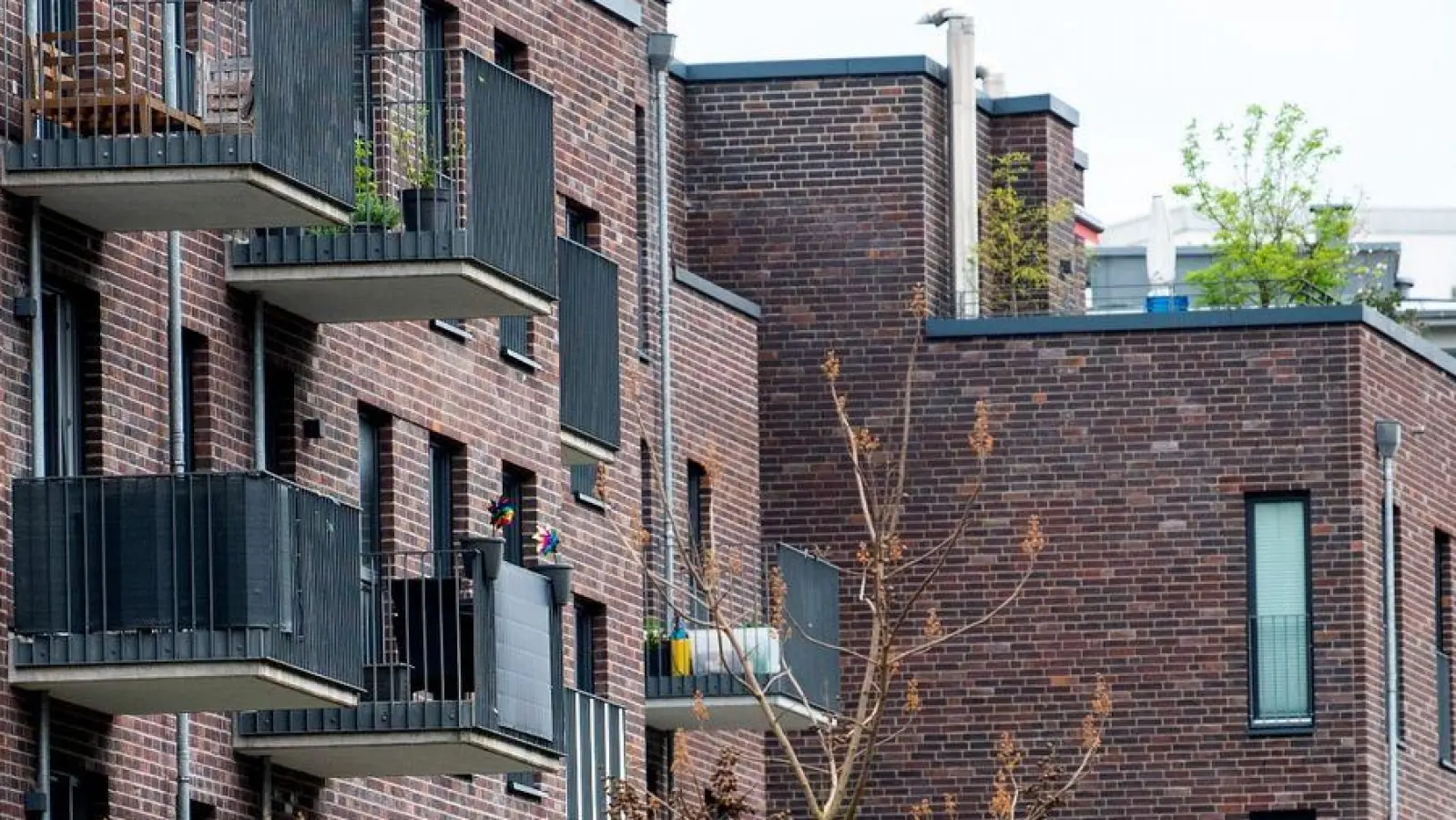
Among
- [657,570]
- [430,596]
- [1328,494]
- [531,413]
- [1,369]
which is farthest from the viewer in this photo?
[1328,494]

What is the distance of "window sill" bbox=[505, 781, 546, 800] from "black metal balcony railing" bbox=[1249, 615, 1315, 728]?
12722 millimetres

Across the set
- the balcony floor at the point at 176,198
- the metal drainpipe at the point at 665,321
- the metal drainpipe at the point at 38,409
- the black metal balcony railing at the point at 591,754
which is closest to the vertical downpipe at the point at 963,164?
the metal drainpipe at the point at 665,321

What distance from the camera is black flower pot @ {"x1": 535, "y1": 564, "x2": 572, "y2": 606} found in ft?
110

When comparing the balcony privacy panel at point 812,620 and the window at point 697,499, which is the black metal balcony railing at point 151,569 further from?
the window at point 697,499

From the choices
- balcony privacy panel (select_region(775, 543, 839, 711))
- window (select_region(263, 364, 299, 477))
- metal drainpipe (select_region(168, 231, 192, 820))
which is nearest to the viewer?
metal drainpipe (select_region(168, 231, 192, 820))

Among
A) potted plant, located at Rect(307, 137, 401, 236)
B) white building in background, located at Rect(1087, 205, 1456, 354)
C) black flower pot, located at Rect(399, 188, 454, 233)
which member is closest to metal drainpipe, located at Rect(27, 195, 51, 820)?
potted plant, located at Rect(307, 137, 401, 236)

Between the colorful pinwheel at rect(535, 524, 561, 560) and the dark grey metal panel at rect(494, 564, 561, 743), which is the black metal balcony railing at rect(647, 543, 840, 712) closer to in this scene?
the colorful pinwheel at rect(535, 524, 561, 560)

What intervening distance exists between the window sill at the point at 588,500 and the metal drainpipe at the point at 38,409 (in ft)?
35.8

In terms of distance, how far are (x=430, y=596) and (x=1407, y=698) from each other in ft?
63.1

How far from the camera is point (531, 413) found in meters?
36.3

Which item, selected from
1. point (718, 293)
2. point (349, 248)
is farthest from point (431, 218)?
point (718, 293)

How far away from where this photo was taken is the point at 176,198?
28.0m

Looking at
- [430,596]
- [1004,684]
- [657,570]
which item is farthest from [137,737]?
[1004,684]

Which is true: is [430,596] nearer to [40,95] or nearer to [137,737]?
[137,737]
